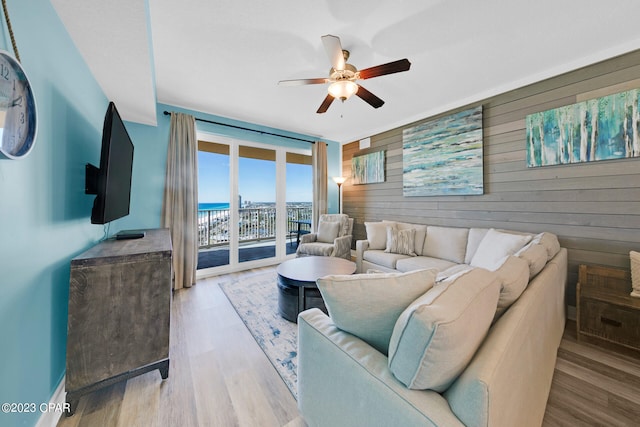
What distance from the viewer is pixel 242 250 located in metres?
4.69

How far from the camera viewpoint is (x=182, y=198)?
10.5 ft

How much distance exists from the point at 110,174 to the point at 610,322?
391 centimetres

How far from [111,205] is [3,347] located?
1.01 meters

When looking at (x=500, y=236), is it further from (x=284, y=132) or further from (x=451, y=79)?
(x=284, y=132)

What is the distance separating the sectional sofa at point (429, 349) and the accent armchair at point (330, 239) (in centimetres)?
249

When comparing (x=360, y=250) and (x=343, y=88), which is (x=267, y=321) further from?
(x=343, y=88)

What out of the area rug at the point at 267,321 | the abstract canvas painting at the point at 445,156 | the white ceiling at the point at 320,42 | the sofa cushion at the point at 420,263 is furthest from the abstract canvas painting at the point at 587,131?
the area rug at the point at 267,321

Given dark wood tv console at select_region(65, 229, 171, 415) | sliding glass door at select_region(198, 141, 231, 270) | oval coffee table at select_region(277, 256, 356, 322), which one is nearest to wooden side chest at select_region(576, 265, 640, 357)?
oval coffee table at select_region(277, 256, 356, 322)

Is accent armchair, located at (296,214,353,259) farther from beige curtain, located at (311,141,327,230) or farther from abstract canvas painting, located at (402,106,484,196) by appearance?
abstract canvas painting, located at (402,106,484,196)

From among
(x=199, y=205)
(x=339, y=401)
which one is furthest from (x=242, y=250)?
(x=339, y=401)

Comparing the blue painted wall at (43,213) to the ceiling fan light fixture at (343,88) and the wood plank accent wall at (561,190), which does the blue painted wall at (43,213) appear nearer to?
the ceiling fan light fixture at (343,88)

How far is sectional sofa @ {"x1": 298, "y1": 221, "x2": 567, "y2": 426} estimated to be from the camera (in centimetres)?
63

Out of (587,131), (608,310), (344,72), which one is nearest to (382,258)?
(608,310)

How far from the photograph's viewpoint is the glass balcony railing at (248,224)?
4246mm
